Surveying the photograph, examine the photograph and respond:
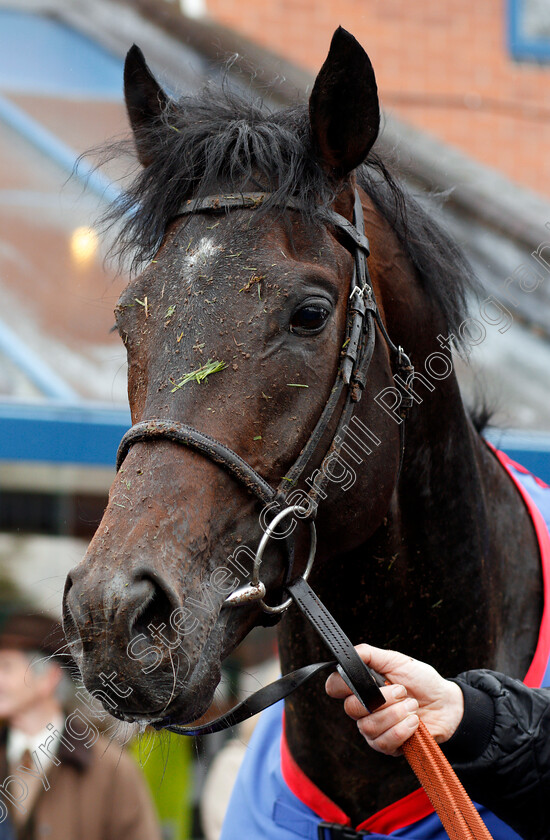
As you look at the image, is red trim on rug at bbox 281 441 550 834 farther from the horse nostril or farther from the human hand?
the horse nostril

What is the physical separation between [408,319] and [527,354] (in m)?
4.48

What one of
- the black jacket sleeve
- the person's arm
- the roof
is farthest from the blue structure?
the black jacket sleeve

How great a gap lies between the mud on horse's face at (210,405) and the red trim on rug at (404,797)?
0.68 metres

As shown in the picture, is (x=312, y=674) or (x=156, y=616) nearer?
(x=156, y=616)

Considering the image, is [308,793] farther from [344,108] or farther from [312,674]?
[344,108]

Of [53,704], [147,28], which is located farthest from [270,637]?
[147,28]

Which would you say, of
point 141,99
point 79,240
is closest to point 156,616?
point 141,99

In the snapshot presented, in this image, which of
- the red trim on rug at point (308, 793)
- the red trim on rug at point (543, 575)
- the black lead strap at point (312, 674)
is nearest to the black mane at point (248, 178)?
the red trim on rug at point (543, 575)

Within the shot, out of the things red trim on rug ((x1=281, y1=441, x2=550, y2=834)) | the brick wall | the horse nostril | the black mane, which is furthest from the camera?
the brick wall

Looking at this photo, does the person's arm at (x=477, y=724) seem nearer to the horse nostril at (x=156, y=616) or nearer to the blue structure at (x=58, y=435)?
the horse nostril at (x=156, y=616)

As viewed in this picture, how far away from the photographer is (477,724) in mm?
1753

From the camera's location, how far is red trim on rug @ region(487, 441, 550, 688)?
7.31ft

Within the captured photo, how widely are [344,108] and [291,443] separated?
846 mm

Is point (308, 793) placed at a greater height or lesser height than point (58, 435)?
greater
